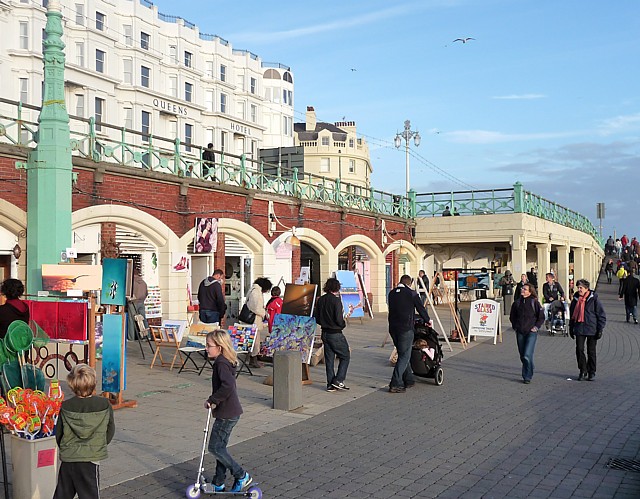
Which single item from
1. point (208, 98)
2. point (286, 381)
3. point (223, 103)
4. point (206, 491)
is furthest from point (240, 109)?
point (206, 491)

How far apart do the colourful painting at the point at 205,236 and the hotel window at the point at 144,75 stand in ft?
126

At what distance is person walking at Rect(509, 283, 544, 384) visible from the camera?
11.8 metres

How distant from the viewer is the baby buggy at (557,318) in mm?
19938

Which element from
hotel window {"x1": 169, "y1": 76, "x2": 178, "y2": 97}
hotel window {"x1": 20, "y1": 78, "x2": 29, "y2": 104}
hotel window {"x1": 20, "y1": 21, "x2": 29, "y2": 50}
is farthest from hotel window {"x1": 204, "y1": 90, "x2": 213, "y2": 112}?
hotel window {"x1": 20, "y1": 78, "x2": 29, "y2": 104}

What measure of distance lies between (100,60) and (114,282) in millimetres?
43185

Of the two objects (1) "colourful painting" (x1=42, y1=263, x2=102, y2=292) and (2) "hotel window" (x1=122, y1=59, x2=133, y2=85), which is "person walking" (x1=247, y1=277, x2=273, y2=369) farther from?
(2) "hotel window" (x1=122, y1=59, x2=133, y2=85)

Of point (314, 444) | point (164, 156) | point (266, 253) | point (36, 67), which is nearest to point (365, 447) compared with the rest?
point (314, 444)

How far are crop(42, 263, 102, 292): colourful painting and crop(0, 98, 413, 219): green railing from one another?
3.33 m

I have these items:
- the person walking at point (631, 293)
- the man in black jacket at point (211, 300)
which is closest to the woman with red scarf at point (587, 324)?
the man in black jacket at point (211, 300)

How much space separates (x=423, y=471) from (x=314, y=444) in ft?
4.88

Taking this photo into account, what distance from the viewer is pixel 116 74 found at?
50.3 m

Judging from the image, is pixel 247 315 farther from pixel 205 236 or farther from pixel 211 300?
pixel 205 236

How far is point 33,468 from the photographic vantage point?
5.46 metres

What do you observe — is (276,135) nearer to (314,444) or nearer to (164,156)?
(164,156)
